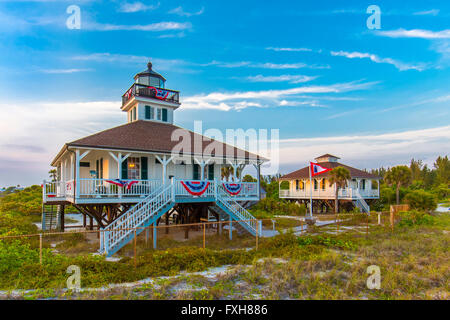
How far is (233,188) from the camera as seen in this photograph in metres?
18.2

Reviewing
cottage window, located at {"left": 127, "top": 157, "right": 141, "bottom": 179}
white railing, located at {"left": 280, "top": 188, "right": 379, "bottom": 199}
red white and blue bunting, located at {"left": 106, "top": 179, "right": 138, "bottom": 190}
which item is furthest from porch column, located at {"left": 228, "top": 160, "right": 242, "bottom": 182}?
white railing, located at {"left": 280, "top": 188, "right": 379, "bottom": 199}

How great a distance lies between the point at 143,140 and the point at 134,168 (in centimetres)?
178

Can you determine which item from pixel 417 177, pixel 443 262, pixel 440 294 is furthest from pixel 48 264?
pixel 417 177

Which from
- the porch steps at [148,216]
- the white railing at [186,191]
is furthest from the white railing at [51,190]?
the white railing at [186,191]

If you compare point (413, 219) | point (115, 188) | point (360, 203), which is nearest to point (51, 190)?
point (115, 188)

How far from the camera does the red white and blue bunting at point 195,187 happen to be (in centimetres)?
1577

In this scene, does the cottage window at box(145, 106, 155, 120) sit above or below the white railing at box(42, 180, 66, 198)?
above

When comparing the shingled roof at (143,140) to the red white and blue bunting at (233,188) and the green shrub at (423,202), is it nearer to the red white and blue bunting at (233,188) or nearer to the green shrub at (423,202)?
the red white and blue bunting at (233,188)

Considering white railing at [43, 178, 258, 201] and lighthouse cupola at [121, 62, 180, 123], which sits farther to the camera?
lighthouse cupola at [121, 62, 180, 123]

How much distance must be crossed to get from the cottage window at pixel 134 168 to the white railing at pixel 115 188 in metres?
0.94

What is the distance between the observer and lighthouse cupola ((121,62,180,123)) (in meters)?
22.1

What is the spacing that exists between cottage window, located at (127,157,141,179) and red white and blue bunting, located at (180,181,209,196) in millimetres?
3229

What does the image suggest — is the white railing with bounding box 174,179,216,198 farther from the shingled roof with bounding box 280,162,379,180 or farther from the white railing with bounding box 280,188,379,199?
the white railing with bounding box 280,188,379,199
